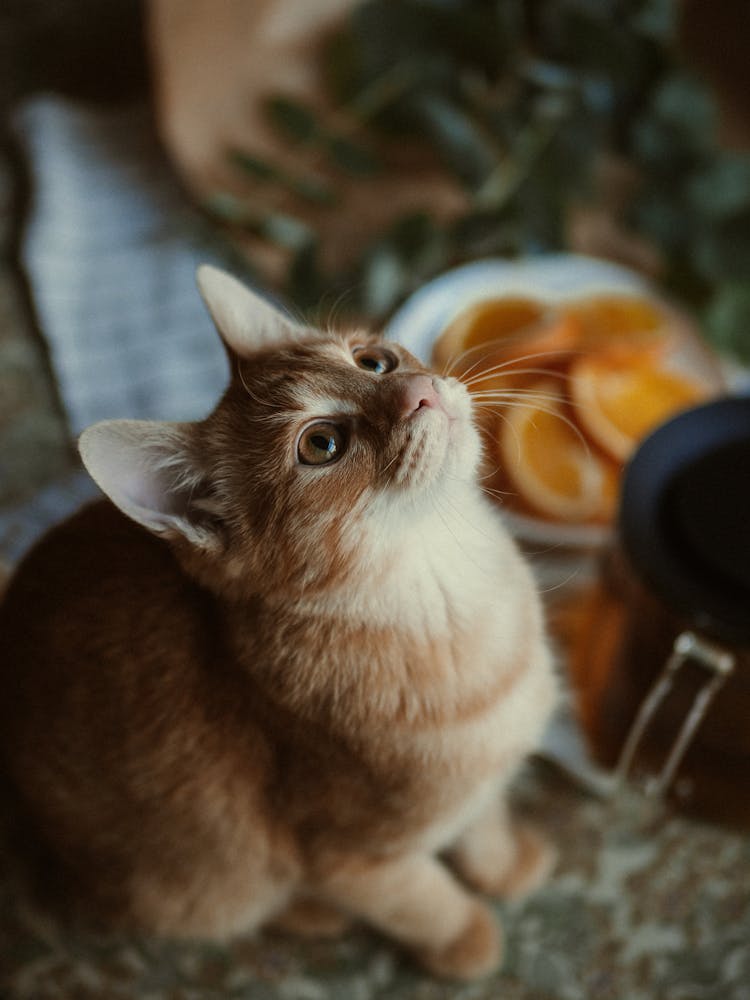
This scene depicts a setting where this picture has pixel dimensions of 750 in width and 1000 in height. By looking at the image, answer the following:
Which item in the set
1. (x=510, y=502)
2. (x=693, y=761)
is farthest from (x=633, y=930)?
(x=510, y=502)

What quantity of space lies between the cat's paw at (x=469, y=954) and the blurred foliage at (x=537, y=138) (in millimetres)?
848

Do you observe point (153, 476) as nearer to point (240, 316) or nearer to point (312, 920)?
point (240, 316)

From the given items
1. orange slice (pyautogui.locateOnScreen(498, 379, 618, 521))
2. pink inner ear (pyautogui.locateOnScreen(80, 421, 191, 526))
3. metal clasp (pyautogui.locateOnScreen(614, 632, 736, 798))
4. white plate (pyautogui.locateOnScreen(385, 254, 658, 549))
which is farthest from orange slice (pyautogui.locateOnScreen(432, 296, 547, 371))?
pink inner ear (pyautogui.locateOnScreen(80, 421, 191, 526))

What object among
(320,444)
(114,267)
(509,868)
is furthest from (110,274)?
(509,868)

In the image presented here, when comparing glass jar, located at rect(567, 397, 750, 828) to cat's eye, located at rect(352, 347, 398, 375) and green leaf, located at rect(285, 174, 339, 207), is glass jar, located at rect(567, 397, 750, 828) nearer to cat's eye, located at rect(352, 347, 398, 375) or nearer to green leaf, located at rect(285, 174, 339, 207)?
cat's eye, located at rect(352, 347, 398, 375)

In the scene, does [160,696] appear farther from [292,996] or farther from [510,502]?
[510,502]

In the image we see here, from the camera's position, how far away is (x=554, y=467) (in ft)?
3.78

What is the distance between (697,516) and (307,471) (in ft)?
1.21

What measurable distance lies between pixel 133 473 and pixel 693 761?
0.64m

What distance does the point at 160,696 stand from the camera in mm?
791

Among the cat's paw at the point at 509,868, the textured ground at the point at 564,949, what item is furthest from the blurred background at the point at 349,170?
the cat's paw at the point at 509,868

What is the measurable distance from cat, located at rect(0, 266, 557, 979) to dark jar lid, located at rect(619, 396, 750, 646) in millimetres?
120

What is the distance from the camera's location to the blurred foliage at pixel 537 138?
1.36m

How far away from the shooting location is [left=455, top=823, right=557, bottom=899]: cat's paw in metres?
1.01
